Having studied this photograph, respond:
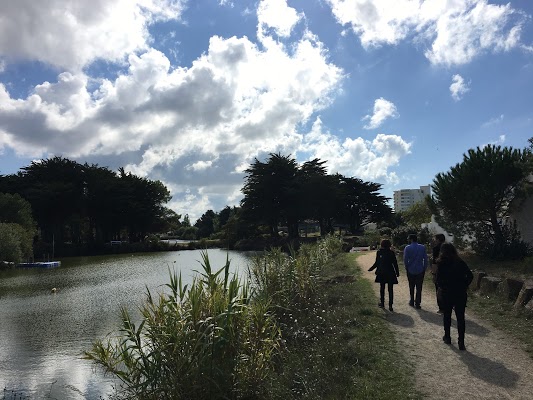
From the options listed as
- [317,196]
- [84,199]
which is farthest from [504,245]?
[84,199]

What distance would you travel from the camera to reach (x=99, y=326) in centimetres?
1373

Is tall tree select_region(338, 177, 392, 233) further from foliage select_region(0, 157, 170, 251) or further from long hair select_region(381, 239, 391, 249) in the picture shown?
long hair select_region(381, 239, 391, 249)

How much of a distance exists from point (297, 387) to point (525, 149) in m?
13.4

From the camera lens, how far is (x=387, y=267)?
9633mm

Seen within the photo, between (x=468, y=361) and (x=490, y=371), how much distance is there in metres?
0.42

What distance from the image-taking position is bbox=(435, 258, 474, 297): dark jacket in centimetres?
661

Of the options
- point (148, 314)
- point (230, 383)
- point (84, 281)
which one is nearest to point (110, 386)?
point (148, 314)

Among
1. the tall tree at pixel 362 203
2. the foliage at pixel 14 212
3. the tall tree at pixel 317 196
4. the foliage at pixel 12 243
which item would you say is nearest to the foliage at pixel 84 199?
the foliage at pixel 14 212

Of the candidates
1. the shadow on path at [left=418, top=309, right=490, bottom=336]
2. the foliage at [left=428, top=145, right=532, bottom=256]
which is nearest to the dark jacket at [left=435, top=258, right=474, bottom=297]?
the shadow on path at [left=418, top=309, right=490, bottom=336]

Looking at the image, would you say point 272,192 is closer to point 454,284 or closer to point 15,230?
point 15,230

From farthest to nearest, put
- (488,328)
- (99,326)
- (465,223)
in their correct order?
(465,223)
(99,326)
(488,328)

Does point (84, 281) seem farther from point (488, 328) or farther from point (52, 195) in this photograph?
point (52, 195)

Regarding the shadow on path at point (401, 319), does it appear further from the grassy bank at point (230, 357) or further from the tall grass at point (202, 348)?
the tall grass at point (202, 348)

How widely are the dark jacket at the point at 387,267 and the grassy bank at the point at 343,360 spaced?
2.52 feet
